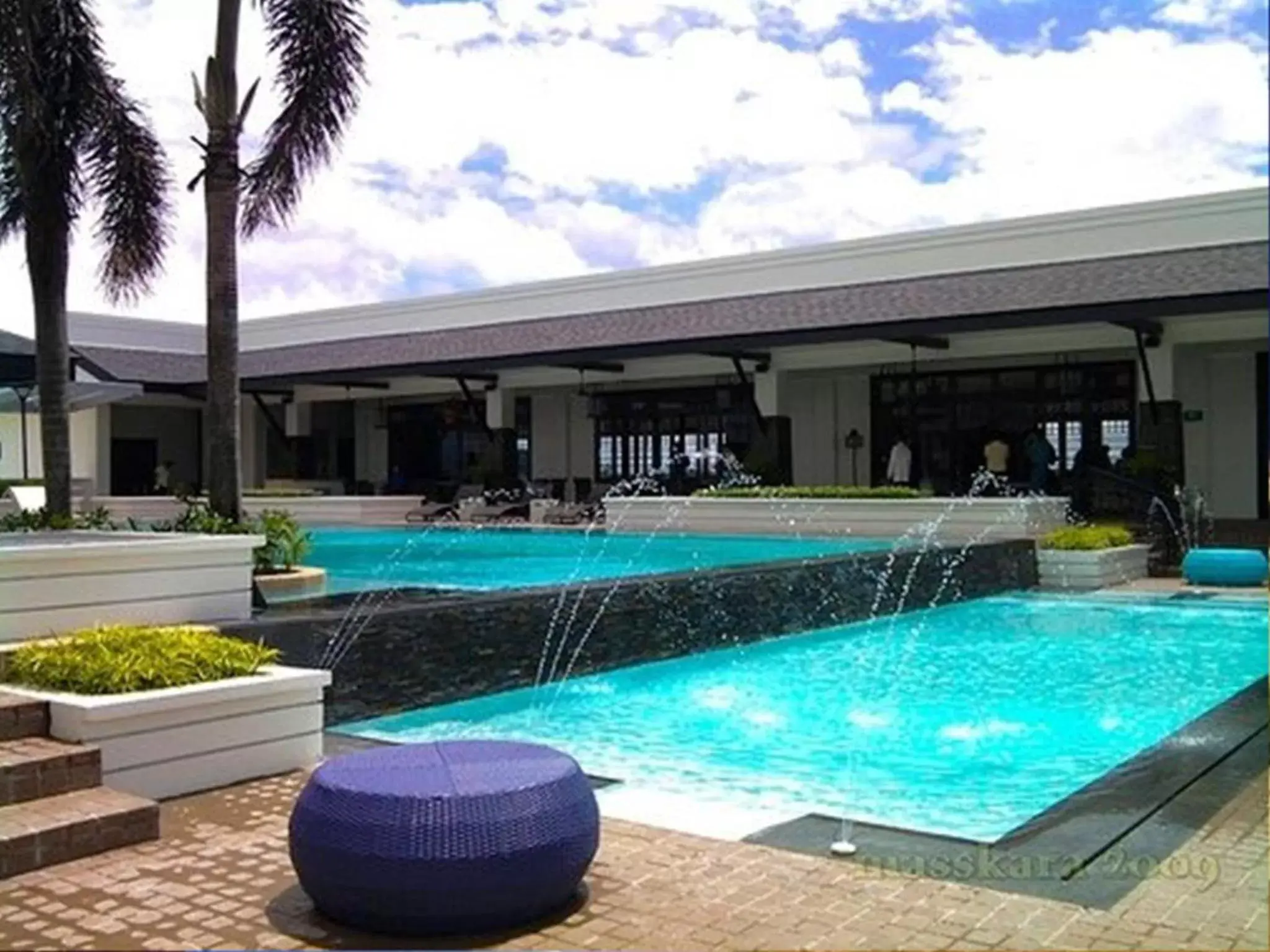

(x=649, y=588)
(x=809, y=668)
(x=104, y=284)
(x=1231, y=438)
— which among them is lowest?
(x=809, y=668)

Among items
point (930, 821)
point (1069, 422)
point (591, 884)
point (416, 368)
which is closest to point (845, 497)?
point (1069, 422)

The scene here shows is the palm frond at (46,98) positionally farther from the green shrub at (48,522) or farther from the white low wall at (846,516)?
the white low wall at (846,516)

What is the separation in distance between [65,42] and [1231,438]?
20.0 metres

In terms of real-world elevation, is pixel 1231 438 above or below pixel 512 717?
above

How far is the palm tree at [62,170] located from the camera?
11.9 m

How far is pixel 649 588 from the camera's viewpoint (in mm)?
11102

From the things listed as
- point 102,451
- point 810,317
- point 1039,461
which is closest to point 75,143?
point 810,317

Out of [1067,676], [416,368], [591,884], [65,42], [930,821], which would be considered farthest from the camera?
[416,368]

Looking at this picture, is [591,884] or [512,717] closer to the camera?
[591,884]

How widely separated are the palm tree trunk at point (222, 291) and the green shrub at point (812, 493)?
12672 millimetres

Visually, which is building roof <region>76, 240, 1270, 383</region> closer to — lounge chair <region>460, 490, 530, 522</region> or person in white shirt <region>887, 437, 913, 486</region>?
lounge chair <region>460, 490, 530, 522</region>

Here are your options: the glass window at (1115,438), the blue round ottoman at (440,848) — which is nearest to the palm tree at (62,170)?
the blue round ottoman at (440,848)

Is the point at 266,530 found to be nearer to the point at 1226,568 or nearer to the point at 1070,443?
the point at 1226,568

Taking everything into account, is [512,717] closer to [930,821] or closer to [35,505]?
[930,821]
